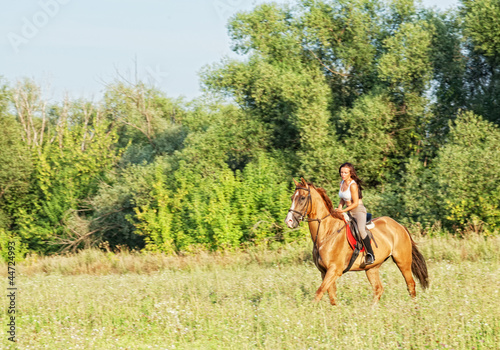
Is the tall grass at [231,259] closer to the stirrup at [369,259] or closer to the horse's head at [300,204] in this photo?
the stirrup at [369,259]

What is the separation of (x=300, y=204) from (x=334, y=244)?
96 centimetres

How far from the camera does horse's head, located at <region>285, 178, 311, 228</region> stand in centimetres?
804

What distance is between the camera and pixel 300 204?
827 centimetres

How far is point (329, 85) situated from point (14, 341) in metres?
21.2

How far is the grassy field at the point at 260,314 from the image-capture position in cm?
646

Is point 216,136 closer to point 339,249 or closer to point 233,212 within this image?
point 233,212

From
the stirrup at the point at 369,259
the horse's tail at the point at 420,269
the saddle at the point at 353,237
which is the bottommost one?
the horse's tail at the point at 420,269

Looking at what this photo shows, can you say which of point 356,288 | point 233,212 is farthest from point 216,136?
point 356,288

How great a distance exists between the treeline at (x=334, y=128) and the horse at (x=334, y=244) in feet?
32.7

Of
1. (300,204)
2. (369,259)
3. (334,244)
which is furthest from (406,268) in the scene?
(300,204)

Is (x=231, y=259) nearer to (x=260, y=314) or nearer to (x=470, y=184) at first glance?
(x=260, y=314)

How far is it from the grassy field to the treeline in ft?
29.6

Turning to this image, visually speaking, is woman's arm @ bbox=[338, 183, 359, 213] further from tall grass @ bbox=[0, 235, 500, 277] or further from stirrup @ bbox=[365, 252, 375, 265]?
tall grass @ bbox=[0, 235, 500, 277]

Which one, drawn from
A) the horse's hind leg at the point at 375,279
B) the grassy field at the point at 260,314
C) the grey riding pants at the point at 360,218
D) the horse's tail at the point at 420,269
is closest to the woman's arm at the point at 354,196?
the grey riding pants at the point at 360,218
